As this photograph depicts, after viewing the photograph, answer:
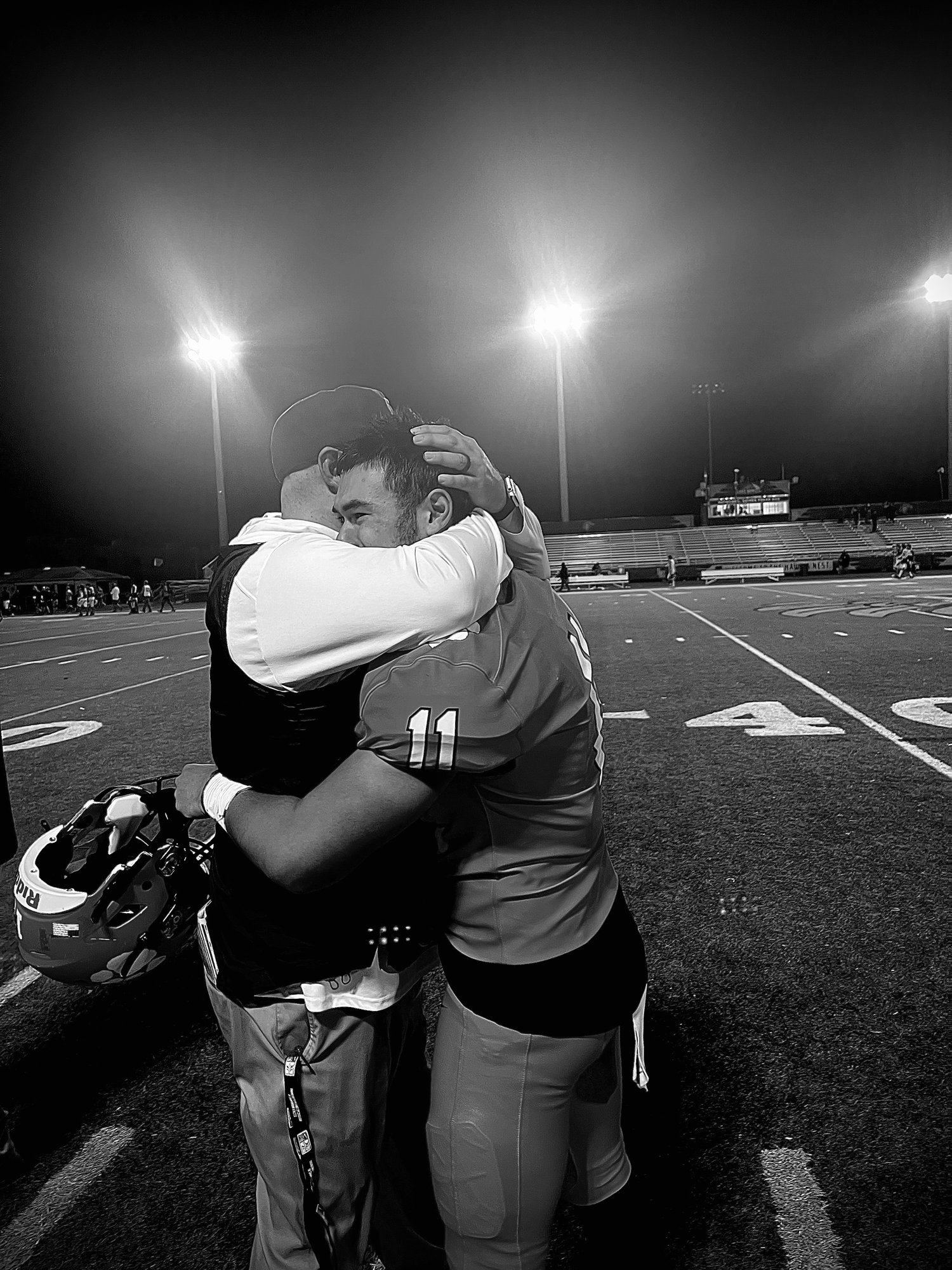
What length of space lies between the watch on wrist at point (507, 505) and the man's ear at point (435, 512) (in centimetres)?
15

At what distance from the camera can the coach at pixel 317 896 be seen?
1.15 m

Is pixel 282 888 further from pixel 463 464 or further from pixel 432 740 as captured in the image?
pixel 463 464

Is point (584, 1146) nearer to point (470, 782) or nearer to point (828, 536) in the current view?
point (470, 782)

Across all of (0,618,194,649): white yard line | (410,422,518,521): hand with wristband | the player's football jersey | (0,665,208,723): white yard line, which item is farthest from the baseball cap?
(0,618,194,649): white yard line

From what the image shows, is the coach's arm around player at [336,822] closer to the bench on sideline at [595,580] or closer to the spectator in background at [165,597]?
the spectator in background at [165,597]

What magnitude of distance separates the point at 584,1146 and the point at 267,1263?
0.59 metres

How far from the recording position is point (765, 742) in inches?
263

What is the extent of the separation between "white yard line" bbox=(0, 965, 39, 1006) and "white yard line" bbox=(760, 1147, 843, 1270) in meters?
2.70

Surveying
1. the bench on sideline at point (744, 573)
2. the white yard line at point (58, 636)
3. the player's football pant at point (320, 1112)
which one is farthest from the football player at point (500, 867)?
the bench on sideline at point (744, 573)

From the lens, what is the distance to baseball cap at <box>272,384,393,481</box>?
5.00 feet

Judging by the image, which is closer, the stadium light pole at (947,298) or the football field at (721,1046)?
the football field at (721,1046)

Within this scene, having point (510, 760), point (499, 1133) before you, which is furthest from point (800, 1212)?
point (510, 760)

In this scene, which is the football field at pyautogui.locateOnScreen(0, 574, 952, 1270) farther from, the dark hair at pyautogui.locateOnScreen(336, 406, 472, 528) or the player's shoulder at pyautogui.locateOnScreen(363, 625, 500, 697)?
the dark hair at pyautogui.locateOnScreen(336, 406, 472, 528)

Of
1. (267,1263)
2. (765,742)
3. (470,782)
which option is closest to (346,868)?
(470,782)
